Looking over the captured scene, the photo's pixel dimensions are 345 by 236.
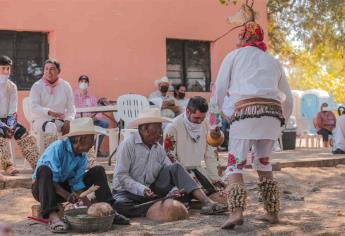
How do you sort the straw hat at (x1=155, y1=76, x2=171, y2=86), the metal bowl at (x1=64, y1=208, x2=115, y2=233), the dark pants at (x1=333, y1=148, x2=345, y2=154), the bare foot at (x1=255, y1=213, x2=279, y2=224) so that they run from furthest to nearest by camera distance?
the dark pants at (x1=333, y1=148, x2=345, y2=154) → the straw hat at (x1=155, y1=76, x2=171, y2=86) → the bare foot at (x1=255, y1=213, x2=279, y2=224) → the metal bowl at (x1=64, y1=208, x2=115, y2=233)

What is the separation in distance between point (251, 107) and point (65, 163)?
1615mm

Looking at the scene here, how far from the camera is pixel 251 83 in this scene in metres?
4.55

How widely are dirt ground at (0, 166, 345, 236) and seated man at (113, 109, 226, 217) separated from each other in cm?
18

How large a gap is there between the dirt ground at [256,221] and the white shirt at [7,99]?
1155mm

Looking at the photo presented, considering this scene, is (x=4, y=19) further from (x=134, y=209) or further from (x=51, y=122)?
(x=134, y=209)

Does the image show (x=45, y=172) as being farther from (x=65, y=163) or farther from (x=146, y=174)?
(x=146, y=174)

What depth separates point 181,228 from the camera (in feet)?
15.7

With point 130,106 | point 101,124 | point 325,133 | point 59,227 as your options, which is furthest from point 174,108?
point 325,133

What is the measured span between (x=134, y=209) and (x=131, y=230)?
58 centimetres

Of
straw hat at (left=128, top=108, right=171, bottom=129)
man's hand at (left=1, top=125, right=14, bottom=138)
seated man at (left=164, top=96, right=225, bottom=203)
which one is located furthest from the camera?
man's hand at (left=1, top=125, right=14, bottom=138)

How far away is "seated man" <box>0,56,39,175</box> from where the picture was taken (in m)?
7.18

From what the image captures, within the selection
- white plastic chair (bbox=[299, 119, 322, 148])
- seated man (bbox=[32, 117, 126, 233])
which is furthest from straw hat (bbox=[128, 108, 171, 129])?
white plastic chair (bbox=[299, 119, 322, 148])

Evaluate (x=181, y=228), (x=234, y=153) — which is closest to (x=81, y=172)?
(x=181, y=228)

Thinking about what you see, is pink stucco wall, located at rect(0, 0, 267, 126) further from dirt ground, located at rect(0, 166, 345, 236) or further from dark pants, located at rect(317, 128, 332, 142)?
dark pants, located at rect(317, 128, 332, 142)
